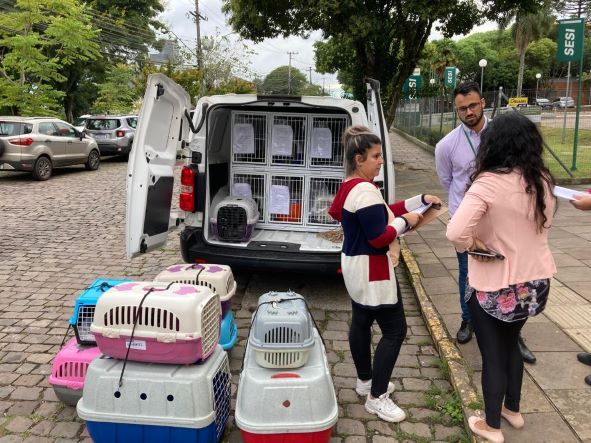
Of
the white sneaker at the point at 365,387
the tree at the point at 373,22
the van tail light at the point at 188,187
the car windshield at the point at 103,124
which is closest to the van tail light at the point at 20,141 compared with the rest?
the car windshield at the point at 103,124

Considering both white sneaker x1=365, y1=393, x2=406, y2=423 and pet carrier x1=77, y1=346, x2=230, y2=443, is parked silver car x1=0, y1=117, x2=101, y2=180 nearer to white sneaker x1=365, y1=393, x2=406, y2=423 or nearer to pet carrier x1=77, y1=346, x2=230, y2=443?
pet carrier x1=77, y1=346, x2=230, y2=443

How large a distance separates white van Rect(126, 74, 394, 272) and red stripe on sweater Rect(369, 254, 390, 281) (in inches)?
72.2

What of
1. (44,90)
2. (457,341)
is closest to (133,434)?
(457,341)

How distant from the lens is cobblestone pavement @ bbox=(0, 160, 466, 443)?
315cm

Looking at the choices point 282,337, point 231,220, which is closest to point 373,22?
point 231,220

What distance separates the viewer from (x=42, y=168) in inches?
532

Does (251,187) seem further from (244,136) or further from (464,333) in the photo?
(464,333)

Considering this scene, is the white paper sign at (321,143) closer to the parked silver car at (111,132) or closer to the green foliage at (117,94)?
the parked silver car at (111,132)

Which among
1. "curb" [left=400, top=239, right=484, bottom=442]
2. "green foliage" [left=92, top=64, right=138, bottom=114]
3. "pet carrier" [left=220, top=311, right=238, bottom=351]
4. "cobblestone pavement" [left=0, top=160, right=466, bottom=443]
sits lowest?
"cobblestone pavement" [left=0, top=160, right=466, bottom=443]

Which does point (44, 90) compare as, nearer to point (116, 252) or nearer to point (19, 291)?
point (116, 252)

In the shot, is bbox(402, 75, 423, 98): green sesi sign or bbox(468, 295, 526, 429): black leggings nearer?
bbox(468, 295, 526, 429): black leggings

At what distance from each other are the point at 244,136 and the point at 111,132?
44.5 ft

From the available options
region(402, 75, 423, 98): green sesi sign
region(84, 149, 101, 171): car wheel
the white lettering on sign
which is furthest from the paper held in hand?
region(402, 75, 423, 98): green sesi sign

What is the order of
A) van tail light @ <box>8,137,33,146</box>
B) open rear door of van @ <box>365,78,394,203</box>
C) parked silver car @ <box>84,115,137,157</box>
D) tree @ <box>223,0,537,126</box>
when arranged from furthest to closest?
parked silver car @ <box>84,115,137,157</box> < van tail light @ <box>8,137,33,146</box> < tree @ <box>223,0,537,126</box> < open rear door of van @ <box>365,78,394,203</box>
